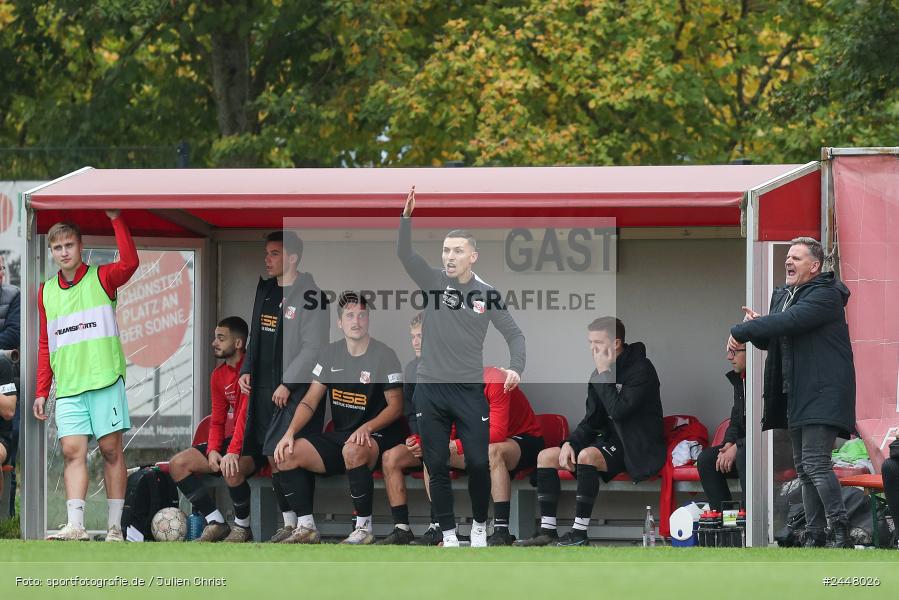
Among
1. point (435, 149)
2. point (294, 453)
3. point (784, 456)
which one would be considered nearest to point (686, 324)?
point (784, 456)

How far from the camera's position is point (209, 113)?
19.9 meters

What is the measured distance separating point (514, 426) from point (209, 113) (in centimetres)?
1120

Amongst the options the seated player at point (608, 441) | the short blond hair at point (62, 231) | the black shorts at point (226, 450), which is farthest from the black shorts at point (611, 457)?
the short blond hair at point (62, 231)

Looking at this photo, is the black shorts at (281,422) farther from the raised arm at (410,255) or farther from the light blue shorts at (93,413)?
the raised arm at (410,255)

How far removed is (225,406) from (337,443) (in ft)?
2.62

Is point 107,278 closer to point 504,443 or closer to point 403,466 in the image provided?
point 403,466

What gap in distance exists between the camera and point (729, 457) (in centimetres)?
881

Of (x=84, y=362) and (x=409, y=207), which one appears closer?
(x=409, y=207)

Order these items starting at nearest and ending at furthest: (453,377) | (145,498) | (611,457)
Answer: (453,377) → (611,457) → (145,498)

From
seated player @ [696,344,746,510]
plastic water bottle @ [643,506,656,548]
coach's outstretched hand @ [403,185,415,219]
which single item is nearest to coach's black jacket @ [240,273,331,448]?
coach's outstretched hand @ [403,185,415,219]

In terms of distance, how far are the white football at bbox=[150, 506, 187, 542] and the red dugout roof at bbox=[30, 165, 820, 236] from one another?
66.3 inches

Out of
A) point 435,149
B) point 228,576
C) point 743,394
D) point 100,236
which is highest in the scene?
point 435,149

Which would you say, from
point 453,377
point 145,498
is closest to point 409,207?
point 453,377

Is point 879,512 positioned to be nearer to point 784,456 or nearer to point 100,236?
point 784,456
